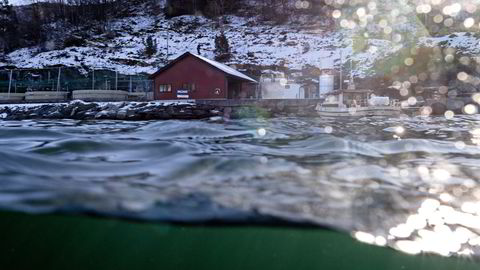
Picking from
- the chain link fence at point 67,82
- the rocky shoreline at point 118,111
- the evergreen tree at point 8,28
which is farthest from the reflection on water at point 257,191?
the evergreen tree at point 8,28

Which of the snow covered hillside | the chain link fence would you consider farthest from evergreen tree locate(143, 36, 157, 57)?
the chain link fence

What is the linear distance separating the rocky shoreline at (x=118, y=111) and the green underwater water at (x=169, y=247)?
19654mm

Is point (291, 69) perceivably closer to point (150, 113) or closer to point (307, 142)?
point (150, 113)

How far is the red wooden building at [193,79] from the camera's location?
110 ft

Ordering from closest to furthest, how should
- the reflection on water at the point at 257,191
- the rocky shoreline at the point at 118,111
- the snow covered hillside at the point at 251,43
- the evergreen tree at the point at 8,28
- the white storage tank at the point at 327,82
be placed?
1. the reflection on water at the point at 257,191
2. the rocky shoreline at the point at 118,111
3. the white storage tank at the point at 327,82
4. the snow covered hillside at the point at 251,43
5. the evergreen tree at the point at 8,28

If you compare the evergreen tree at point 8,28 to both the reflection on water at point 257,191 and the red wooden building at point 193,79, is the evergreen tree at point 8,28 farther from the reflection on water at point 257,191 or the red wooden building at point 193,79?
the reflection on water at point 257,191

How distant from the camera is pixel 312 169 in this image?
511cm

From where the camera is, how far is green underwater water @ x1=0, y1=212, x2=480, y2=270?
4156 millimetres

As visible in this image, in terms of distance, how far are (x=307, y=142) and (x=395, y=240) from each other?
12.0ft

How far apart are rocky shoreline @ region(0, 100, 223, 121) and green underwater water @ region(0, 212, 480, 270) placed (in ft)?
64.5

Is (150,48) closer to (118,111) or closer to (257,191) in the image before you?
(118,111)

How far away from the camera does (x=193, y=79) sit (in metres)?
34.2

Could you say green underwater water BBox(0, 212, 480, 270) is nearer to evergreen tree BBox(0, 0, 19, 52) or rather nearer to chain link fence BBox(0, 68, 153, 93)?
chain link fence BBox(0, 68, 153, 93)

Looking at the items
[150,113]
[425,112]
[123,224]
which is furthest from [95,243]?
[425,112]
